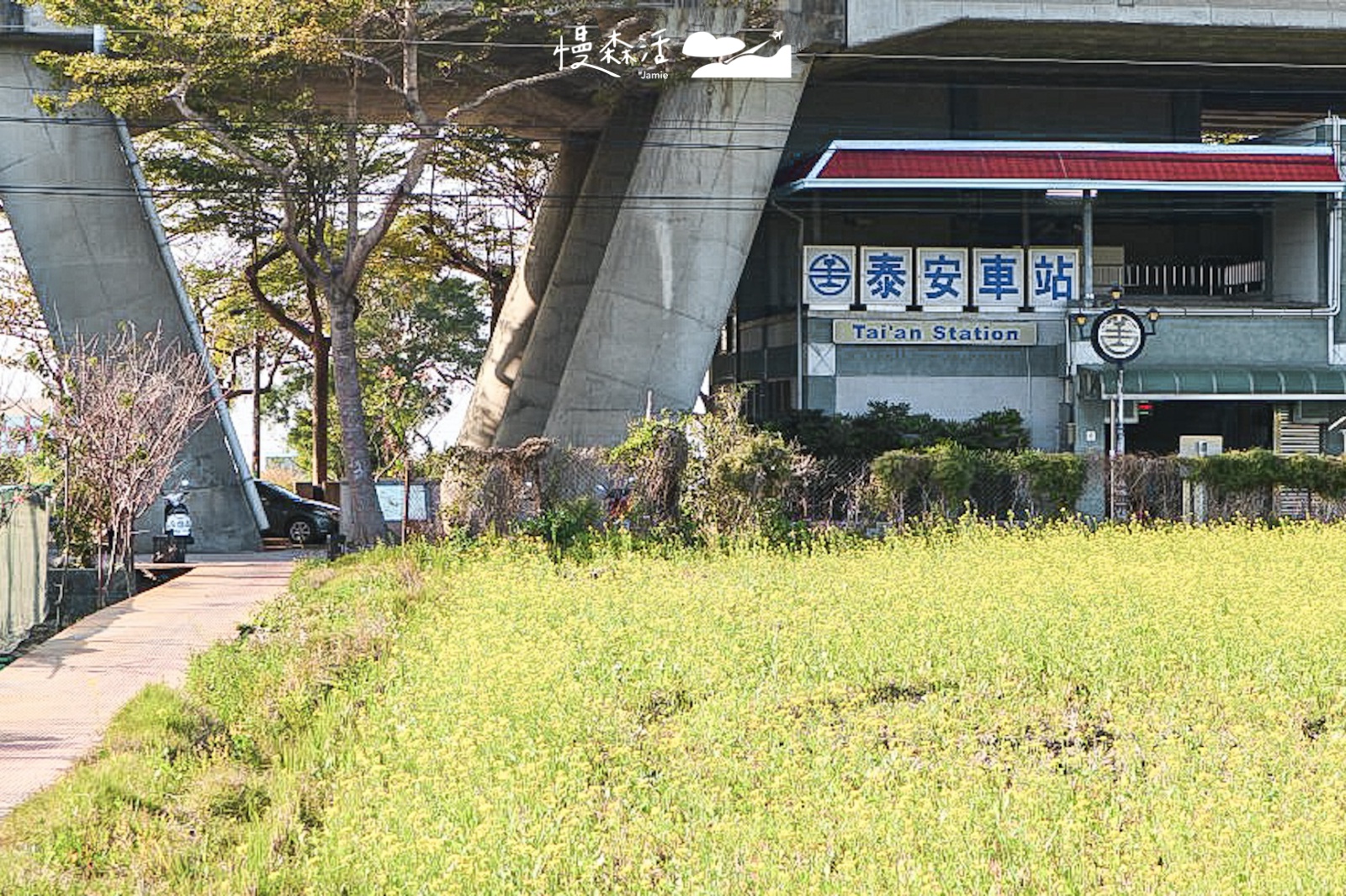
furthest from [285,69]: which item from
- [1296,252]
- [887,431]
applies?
[1296,252]

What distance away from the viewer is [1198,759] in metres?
11.3

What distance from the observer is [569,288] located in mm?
47344

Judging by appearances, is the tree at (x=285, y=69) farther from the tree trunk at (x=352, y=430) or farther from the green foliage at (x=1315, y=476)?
the green foliage at (x=1315, y=476)

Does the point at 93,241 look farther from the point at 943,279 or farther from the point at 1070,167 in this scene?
the point at 1070,167

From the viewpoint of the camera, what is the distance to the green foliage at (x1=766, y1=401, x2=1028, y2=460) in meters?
40.2

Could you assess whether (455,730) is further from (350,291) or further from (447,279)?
(447,279)

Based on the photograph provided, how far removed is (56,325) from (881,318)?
1840 cm

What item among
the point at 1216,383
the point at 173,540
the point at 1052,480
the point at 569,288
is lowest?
the point at 173,540

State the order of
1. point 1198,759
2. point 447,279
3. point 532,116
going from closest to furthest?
1. point 1198,759
2. point 532,116
3. point 447,279

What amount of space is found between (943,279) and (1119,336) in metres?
4.66

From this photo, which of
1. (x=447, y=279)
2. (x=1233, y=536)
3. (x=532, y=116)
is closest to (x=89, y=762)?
(x=1233, y=536)

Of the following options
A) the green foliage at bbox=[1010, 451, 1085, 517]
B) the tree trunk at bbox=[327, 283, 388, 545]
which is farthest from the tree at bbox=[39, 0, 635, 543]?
the green foliage at bbox=[1010, 451, 1085, 517]

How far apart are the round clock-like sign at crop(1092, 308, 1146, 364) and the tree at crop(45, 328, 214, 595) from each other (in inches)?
829

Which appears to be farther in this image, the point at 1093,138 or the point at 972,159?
the point at 1093,138
